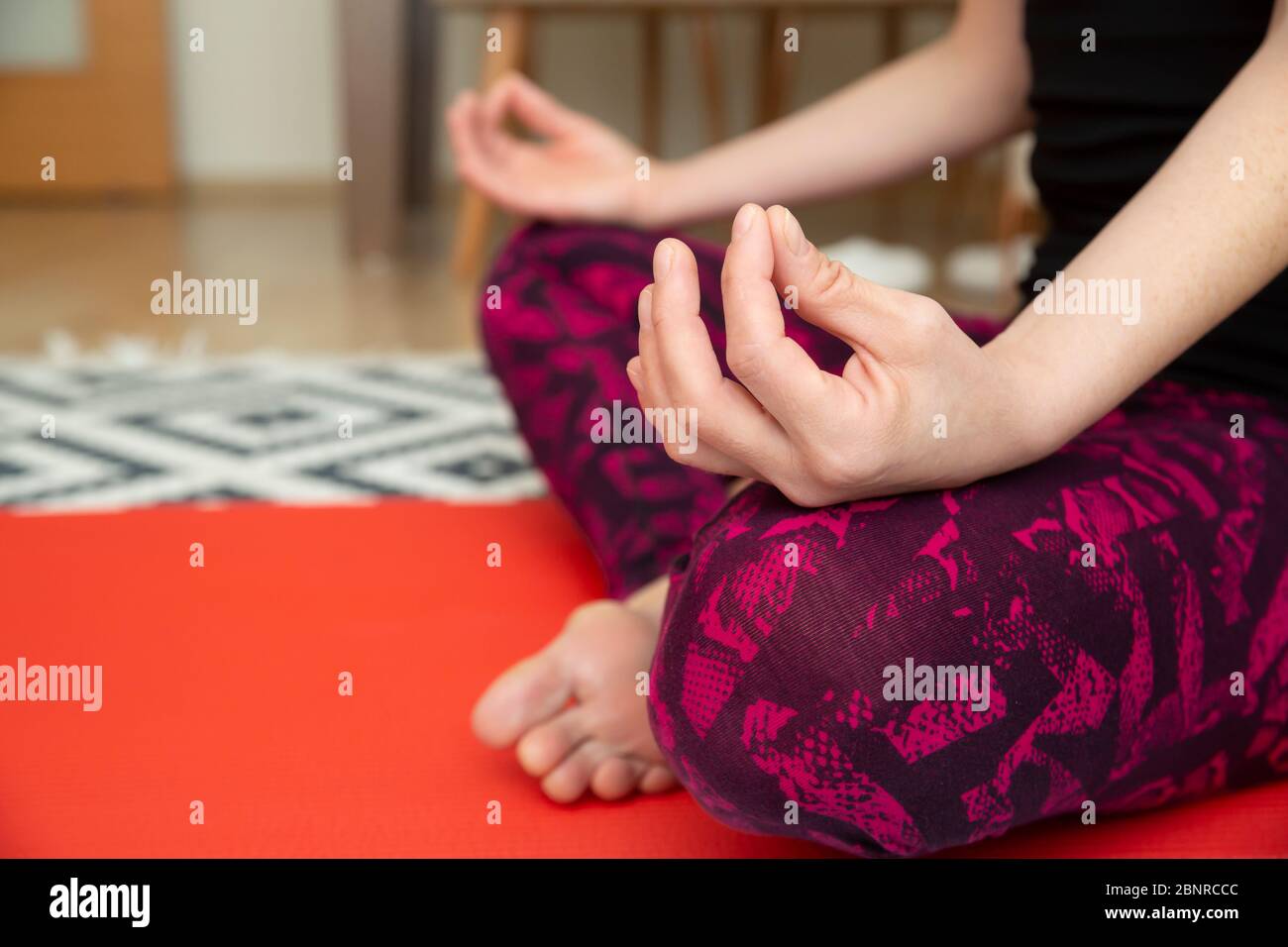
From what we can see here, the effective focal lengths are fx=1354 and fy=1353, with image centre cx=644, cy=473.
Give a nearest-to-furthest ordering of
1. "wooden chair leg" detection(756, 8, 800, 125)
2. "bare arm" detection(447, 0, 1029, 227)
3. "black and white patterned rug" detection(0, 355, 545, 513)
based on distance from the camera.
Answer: "bare arm" detection(447, 0, 1029, 227) → "black and white patterned rug" detection(0, 355, 545, 513) → "wooden chair leg" detection(756, 8, 800, 125)

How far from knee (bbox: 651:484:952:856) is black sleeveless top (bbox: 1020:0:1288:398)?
267 millimetres

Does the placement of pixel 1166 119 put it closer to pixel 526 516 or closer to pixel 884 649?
pixel 884 649

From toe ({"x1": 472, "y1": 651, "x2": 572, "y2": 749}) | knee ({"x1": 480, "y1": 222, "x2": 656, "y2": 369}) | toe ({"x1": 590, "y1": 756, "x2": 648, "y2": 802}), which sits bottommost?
toe ({"x1": 590, "y1": 756, "x2": 648, "y2": 802})

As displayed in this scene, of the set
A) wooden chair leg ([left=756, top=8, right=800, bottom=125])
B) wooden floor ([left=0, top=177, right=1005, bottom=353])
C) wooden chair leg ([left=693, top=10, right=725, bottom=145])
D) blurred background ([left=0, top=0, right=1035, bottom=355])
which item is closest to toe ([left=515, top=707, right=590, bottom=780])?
wooden floor ([left=0, top=177, right=1005, bottom=353])

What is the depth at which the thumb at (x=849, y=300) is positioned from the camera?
1.28 ft

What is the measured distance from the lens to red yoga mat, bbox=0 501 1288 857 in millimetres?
508

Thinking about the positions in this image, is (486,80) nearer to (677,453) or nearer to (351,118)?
(351,118)

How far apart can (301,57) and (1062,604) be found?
299 centimetres

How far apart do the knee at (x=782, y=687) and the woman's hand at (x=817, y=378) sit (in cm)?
3

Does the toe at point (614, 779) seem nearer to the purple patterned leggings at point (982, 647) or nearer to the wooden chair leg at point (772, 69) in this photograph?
the purple patterned leggings at point (982, 647)

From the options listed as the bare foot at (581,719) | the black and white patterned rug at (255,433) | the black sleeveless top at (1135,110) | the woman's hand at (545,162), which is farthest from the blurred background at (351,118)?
the bare foot at (581,719)

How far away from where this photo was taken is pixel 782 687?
1.39 feet

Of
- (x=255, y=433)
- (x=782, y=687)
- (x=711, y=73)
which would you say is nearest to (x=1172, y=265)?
(x=782, y=687)

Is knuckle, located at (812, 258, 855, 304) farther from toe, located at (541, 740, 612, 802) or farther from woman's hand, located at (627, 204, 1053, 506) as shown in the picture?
toe, located at (541, 740, 612, 802)
